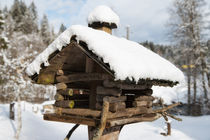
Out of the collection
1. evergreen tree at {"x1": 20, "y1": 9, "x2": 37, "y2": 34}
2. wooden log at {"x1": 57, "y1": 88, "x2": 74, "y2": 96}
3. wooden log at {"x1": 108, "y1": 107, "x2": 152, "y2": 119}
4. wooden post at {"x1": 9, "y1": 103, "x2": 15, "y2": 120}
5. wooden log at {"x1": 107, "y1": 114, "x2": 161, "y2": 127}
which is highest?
evergreen tree at {"x1": 20, "y1": 9, "x2": 37, "y2": 34}

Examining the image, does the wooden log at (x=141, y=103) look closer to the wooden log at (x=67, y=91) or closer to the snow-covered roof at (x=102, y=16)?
the wooden log at (x=67, y=91)

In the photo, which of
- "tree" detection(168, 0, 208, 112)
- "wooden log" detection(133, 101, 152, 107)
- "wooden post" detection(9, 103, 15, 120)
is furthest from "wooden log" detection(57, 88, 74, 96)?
"tree" detection(168, 0, 208, 112)

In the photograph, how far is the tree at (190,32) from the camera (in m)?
15.9

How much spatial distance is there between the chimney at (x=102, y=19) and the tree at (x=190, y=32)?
13067 millimetres

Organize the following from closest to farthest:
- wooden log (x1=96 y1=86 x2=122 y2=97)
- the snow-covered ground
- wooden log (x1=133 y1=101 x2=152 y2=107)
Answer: wooden log (x1=96 y1=86 x2=122 y2=97) < wooden log (x1=133 y1=101 x2=152 y2=107) < the snow-covered ground

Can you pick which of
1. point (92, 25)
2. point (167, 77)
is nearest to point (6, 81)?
point (92, 25)

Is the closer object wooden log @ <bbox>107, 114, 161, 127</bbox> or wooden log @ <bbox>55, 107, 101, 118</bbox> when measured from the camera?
wooden log @ <bbox>107, 114, 161, 127</bbox>

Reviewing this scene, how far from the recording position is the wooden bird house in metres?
2.82

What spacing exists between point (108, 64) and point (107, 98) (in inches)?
19.3

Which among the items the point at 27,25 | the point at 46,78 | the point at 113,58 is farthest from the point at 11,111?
the point at 27,25

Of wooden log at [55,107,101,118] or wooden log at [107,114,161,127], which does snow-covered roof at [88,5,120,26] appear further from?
wooden log at [107,114,161,127]

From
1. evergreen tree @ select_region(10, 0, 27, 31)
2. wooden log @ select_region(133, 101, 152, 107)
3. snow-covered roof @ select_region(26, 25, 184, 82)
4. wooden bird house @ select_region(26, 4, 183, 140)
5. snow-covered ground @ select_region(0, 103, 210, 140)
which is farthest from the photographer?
evergreen tree @ select_region(10, 0, 27, 31)

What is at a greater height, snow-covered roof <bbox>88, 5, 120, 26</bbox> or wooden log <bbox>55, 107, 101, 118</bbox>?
snow-covered roof <bbox>88, 5, 120, 26</bbox>

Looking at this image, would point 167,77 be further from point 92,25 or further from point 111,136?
point 92,25
